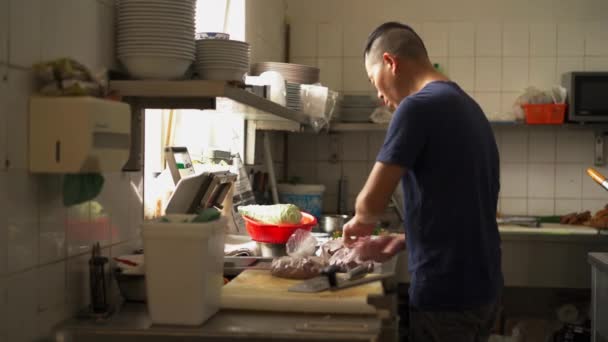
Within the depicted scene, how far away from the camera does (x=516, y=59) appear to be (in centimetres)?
469

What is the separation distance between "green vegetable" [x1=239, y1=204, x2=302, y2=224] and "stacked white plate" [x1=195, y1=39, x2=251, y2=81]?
833mm

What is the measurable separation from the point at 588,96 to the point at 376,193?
2.72 m

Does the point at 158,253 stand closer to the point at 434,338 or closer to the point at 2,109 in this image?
the point at 2,109

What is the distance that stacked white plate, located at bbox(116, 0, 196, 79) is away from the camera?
188cm

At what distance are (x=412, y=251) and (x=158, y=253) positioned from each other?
82 cm

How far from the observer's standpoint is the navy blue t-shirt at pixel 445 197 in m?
Answer: 2.05

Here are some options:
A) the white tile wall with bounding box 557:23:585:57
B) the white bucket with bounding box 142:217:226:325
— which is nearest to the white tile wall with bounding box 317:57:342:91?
the white tile wall with bounding box 557:23:585:57

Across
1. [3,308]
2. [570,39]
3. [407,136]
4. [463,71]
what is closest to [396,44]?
[407,136]

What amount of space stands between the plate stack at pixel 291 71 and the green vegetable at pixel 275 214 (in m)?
0.92

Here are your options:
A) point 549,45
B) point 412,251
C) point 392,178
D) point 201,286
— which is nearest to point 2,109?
point 201,286

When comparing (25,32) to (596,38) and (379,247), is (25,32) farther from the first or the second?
(596,38)

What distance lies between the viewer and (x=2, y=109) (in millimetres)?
1456

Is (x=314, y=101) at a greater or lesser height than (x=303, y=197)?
greater

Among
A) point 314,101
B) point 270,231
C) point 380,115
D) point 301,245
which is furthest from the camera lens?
point 380,115
